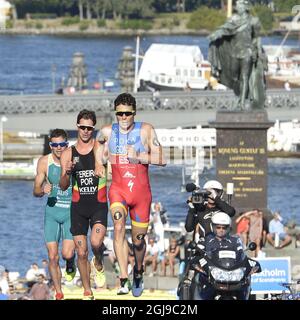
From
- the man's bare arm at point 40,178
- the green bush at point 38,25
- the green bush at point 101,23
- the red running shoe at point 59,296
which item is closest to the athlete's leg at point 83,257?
the red running shoe at point 59,296

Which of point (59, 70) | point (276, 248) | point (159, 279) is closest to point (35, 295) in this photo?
point (159, 279)

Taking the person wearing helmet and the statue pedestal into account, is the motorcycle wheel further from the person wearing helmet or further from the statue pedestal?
the statue pedestal

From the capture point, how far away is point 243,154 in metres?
35.2

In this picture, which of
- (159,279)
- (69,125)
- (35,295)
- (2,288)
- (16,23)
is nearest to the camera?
(35,295)

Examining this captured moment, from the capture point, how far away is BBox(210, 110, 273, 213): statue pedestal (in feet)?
115

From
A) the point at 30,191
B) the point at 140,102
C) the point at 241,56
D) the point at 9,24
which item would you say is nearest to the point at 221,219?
the point at 241,56

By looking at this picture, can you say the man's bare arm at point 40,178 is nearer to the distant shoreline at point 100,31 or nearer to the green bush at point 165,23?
the distant shoreline at point 100,31

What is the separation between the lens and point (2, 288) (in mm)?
26234

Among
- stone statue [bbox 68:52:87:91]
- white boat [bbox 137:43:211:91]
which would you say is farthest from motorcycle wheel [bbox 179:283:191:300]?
stone statue [bbox 68:52:87:91]

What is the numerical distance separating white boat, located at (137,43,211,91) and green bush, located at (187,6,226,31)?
5361cm

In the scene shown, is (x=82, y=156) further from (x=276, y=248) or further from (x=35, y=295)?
(x=276, y=248)

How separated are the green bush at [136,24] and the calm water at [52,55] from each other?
125cm
